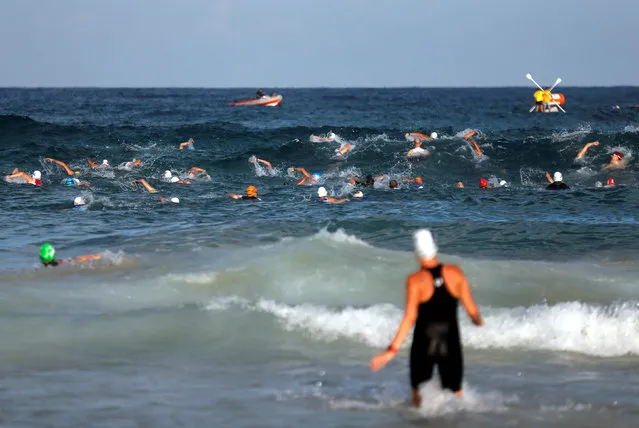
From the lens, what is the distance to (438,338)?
678 centimetres

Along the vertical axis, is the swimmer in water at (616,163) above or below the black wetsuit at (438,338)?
above

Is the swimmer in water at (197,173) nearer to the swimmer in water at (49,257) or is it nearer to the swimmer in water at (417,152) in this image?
the swimmer in water at (417,152)

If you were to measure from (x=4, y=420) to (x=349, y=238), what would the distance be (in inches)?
352

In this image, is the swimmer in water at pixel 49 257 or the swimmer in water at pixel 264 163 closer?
the swimmer in water at pixel 49 257

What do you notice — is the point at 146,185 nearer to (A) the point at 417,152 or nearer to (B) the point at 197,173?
(B) the point at 197,173

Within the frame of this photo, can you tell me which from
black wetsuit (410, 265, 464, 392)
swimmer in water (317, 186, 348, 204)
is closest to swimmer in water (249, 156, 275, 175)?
swimmer in water (317, 186, 348, 204)

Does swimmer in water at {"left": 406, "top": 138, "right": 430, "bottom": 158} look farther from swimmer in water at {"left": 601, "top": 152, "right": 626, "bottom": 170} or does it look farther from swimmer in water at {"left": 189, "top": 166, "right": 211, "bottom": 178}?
swimmer in water at {"left": 189, "top": 166, "right": 211, "bottom": 178}

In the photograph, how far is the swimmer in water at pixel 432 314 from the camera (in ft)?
21.7

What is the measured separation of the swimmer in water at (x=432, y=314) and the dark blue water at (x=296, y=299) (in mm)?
645

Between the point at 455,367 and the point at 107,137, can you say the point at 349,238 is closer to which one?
the point at 455,367

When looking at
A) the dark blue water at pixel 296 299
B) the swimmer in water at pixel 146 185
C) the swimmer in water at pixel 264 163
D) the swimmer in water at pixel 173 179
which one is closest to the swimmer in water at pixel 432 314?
the dark blue water at pixel 296 299

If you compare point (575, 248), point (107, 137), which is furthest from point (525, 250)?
point (107, 137)

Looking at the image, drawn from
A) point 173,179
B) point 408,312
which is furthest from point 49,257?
point 173,179

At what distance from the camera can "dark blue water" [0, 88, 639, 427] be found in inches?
311
